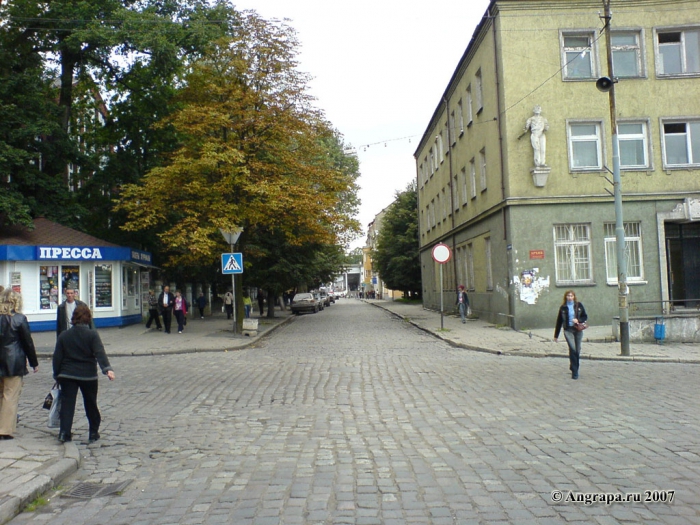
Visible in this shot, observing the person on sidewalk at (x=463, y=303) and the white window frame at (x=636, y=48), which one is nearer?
the white window frame at (x=636, y=48)

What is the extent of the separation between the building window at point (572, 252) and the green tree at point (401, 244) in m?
31.1

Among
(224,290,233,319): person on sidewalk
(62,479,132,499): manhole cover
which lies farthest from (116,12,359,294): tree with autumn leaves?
(62,479,132,499): manhole cover

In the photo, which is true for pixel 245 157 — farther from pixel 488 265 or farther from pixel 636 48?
pixel 636 48

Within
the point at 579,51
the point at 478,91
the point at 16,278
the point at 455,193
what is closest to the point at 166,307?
the point at 16,278

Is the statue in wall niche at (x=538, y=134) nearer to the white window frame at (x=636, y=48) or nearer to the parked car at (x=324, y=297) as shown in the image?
the white window frame at (x=636, y=48)

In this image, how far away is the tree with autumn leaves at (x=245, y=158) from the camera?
2247 cm

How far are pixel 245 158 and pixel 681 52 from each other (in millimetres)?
15688

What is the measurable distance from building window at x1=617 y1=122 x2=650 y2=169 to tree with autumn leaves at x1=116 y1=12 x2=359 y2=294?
32.3 feet

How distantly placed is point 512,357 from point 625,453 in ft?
31.0

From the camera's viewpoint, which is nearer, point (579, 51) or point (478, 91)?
point (579, 51)

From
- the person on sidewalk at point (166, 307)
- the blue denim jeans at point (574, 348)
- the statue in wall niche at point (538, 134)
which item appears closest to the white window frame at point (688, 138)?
the statue in wall niche at point (538, 134)

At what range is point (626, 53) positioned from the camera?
2253 cm

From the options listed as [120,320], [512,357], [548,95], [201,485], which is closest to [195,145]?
Result: [120,320]

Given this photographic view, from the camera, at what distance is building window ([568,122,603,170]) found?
22312 millimetres
